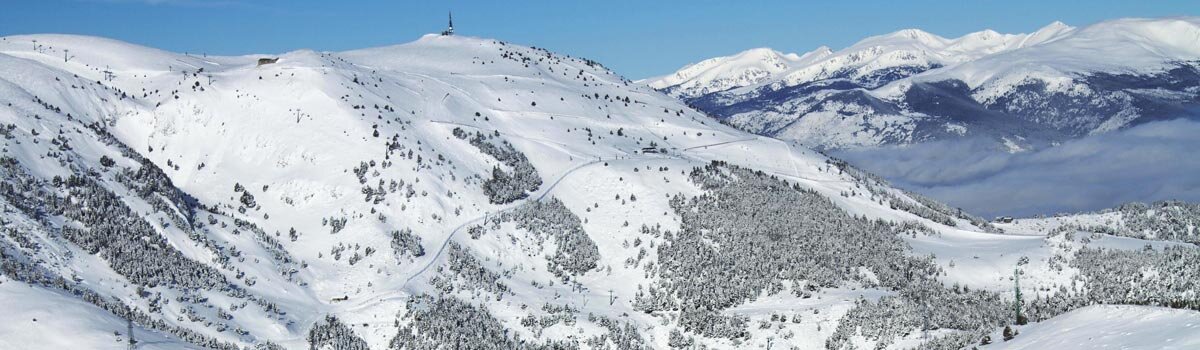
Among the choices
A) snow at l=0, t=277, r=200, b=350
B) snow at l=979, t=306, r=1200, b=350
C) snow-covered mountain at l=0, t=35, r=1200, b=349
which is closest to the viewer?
snow at l=979, t=306, r=1200, b=350

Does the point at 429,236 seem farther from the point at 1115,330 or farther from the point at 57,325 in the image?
the point at 1115,330

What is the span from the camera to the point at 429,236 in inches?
3969

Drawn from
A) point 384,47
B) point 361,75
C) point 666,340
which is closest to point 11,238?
point 666,340

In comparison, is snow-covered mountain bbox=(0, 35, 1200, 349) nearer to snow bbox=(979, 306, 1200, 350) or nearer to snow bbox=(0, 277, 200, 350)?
snow bbox=(0, 277, 200, 350)

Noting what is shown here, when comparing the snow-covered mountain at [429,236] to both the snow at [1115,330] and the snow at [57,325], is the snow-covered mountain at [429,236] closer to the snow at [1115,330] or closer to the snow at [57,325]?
the snow at [57,325]

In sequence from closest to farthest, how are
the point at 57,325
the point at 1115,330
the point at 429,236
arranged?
the point at 1115,330, the point at 57,325, the point at 429,236

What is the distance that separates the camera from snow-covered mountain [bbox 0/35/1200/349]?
8050cm

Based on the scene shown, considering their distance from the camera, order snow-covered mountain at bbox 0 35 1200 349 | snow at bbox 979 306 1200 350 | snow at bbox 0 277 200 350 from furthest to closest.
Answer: snow-covered mountain at bbox 0 35 1200 349, snow at bbox 0 277 200 350, snow at bbox 979 306 1200 350

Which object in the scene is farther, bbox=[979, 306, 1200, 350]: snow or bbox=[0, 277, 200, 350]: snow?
bbox=[0, 277, 200, 350]: snow

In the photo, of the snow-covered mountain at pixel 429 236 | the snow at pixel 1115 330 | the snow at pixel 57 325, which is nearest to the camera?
the snow at pixel 1115 330

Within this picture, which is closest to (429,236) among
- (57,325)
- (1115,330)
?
(57,325)

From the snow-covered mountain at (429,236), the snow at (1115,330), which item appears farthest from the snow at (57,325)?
the snow at (1115,330)

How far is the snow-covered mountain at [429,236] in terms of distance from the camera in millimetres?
80500

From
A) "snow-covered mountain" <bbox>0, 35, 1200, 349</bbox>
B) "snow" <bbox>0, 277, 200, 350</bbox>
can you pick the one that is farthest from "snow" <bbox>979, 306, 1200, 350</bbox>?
"snow" <bbox>0, 277, 200, 350</bbox>
